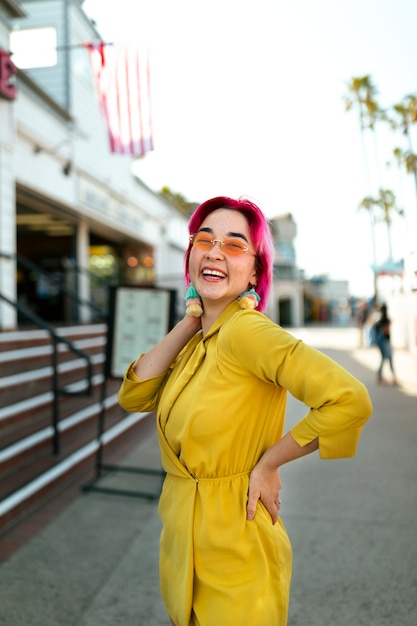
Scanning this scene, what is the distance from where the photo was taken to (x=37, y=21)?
10.2 meters

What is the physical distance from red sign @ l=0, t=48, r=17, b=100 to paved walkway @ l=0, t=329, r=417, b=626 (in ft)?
17.7

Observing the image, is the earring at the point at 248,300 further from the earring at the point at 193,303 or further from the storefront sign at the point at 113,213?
the storefront sign at the point at 113,213

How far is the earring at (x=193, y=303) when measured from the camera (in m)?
1.59

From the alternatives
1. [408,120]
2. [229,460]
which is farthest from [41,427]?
[408,120]

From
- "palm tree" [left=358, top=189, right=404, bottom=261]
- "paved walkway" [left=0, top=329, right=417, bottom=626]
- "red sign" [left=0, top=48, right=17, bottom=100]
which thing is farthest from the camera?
"palm tree" [left=358, top=189, right=404, bottom=261]

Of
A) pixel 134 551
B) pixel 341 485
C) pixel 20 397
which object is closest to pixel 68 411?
pixel 20 397

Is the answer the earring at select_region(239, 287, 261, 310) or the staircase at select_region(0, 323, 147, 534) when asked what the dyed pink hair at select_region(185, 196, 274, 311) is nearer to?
the earring at select_region(239, 287, 261, 310)

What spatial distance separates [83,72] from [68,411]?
28.3 ft

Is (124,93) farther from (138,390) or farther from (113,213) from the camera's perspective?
(113,213)

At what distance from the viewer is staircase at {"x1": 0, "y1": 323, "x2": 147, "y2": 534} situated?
3893 millimetres

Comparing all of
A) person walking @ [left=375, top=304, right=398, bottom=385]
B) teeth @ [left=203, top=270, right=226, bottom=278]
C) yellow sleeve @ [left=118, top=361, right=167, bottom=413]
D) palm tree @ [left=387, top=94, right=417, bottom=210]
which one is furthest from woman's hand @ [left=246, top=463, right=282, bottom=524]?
palm tree @ [left=387, top=94, right=417, bottom=210]

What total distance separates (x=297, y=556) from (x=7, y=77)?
6.93m

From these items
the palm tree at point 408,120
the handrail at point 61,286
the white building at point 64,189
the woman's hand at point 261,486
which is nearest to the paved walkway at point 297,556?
the woman's hand at point 261,486

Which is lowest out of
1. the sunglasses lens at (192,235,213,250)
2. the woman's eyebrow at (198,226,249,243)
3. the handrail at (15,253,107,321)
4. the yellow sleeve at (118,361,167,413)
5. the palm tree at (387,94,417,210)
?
the yellow sleeve at (118,361,167,413)
